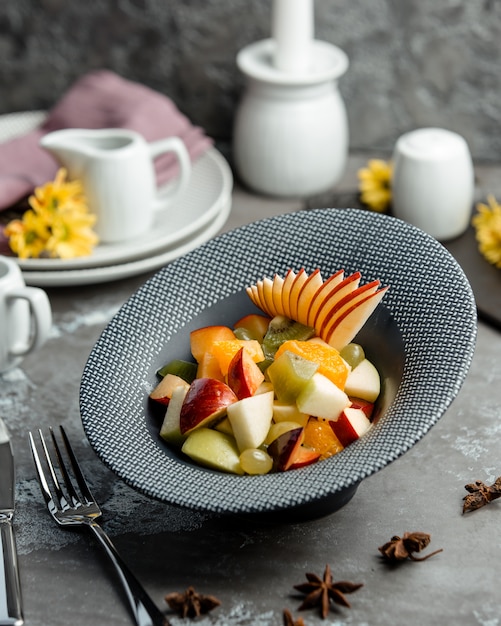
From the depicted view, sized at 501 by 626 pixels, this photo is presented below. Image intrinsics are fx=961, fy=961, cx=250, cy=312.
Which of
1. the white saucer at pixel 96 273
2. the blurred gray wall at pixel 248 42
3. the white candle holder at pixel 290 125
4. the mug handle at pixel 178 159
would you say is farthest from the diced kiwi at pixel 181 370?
the blurred gray wall at pixel 248 42

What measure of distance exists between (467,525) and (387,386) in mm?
134

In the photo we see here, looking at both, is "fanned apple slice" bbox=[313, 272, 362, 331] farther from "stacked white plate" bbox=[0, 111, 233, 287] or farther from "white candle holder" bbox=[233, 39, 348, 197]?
"white candle holder" bbox=[233, 39, 348, 197]

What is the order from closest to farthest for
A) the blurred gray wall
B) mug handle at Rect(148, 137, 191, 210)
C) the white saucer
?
the white saucer < mug handle at Rect(148, 137, 191, 210) < the blurred gray wall

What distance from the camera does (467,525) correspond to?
0.81 metres

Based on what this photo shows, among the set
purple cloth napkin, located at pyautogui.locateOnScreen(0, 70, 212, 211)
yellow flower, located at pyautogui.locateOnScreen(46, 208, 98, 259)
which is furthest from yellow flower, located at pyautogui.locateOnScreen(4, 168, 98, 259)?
purple cloth napkin, located at pyautogui.locateOnScreen(0, 70, 212, 211)

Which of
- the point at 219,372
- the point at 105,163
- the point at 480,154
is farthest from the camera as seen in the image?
the point at 480,154

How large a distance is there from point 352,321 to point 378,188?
20.4 inches

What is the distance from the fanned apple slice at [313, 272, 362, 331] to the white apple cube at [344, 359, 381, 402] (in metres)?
0.06

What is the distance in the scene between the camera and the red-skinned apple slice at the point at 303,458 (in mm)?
758

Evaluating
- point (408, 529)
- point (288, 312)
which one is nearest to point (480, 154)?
point (288, 312)

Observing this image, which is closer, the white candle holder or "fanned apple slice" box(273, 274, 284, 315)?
"fanned apple slice" box(273, 274, 284, 315)

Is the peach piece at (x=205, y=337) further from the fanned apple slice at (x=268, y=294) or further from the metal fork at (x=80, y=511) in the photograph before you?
the metal fork at (x=80, y=511)

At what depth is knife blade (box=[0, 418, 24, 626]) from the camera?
729 millimetres

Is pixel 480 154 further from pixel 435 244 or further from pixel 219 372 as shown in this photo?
pixel 219 372
